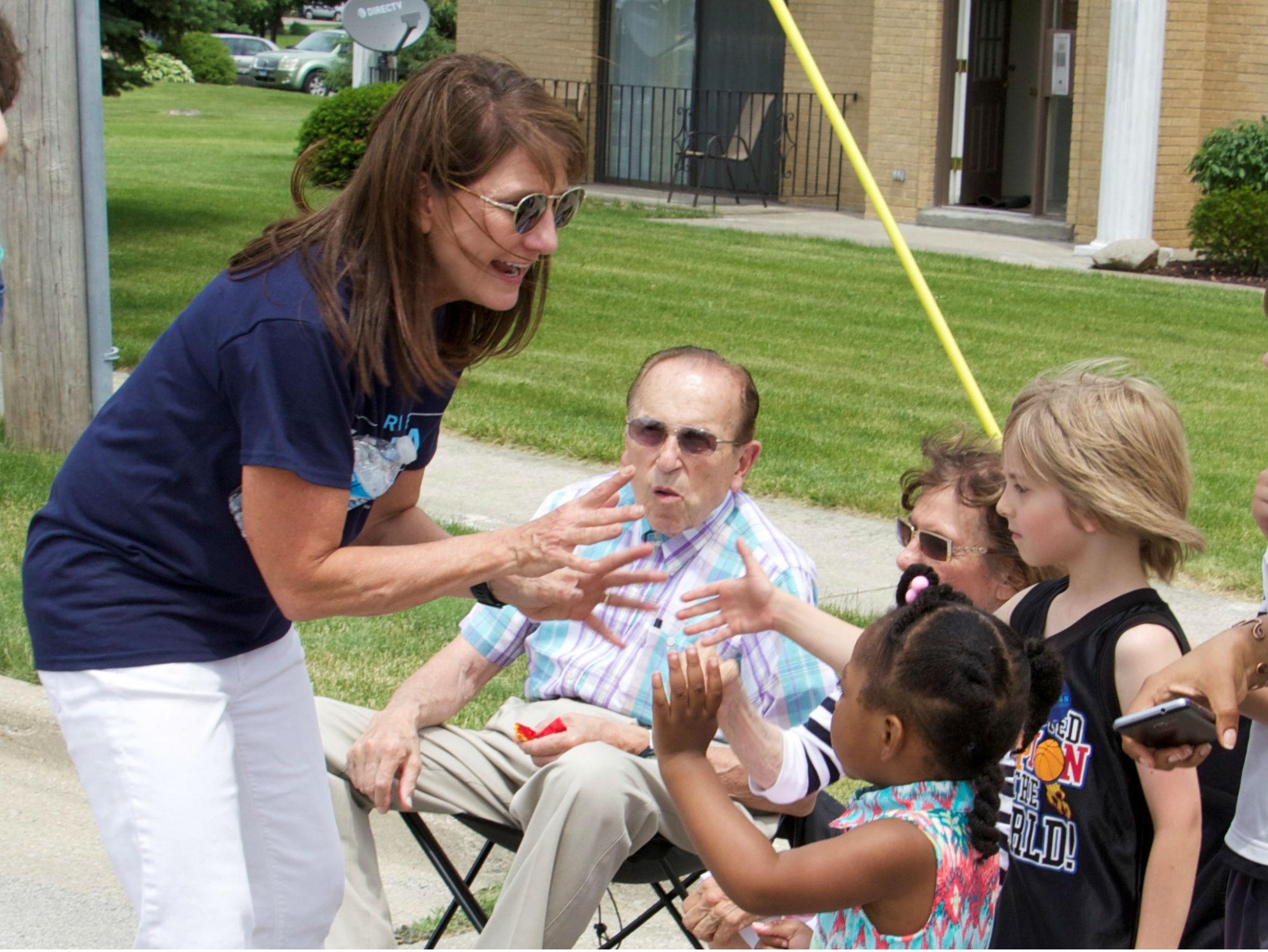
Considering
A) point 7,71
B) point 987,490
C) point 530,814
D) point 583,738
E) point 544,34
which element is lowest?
point 530,814

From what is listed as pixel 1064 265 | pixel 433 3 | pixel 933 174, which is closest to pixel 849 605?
pixel 1064 265

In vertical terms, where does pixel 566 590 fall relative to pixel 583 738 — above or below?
above

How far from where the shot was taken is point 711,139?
1948cm

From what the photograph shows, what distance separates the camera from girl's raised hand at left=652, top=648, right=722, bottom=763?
8.08ft

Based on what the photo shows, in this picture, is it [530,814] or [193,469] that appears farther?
[530,814]

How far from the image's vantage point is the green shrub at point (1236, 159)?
574 inches

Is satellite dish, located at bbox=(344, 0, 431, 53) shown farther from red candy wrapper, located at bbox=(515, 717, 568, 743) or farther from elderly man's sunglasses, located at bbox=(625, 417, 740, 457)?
red candy wrapper, located at bbox=(515, 717, 568, 743)

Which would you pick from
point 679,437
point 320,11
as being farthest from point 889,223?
point 320,11

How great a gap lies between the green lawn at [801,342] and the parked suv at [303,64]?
1070 inches

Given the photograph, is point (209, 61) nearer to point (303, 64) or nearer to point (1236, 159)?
point (303, 64)

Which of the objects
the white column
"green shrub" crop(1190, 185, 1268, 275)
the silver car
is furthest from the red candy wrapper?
the silver car

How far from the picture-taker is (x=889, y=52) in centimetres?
1759

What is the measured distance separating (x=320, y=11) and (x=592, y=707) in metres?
70.7

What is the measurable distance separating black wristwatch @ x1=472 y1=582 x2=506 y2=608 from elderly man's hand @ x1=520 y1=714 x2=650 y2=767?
12.6 inches
